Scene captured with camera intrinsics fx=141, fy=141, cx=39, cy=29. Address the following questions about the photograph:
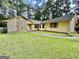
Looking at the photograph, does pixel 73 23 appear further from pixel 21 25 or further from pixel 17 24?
pixel 17 24

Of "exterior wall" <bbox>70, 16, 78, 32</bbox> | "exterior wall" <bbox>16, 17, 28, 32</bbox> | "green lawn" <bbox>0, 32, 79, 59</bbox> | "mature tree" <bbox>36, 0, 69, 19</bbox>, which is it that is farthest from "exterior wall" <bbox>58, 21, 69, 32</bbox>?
"mature tree" <bbox>36, 0, 69, 19</bbox>

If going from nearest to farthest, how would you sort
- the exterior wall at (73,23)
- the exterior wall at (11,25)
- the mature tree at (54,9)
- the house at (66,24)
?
the house at (66,24)
the exterior wall at (73,23)
the exterior wall at (11,25)
the mature tree at (54,9)

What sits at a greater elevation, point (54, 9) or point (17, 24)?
point (54, 9)

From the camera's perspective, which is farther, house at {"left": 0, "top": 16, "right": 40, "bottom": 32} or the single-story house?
house at {"left": 0, "top": 16, "right": 40, "bottom": 32}

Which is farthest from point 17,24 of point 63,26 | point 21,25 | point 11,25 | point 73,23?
point 73,23

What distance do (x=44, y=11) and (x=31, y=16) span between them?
5.86 metres

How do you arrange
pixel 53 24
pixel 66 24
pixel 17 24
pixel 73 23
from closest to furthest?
pixel 73 23 → pixel 66 24 → pixel 17 24 → pixel 53 24

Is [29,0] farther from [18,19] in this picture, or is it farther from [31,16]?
[18,19]

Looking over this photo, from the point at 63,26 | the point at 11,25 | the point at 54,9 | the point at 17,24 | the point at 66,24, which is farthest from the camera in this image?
the point at 54,9

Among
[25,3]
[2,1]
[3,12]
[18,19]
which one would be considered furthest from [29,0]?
[2,1]

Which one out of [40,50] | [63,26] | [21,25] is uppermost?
[21,25]

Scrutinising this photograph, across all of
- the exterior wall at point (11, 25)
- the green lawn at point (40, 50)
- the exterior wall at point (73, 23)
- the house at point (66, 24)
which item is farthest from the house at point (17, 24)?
the green lawn at point (40, 50)

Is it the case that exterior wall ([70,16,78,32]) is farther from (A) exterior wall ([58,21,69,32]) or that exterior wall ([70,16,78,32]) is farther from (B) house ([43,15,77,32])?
(A) exterior wall ([58,21,69,32])

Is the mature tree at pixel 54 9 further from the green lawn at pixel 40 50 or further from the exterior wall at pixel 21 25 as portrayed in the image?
the green lawn at pixel 40 50
